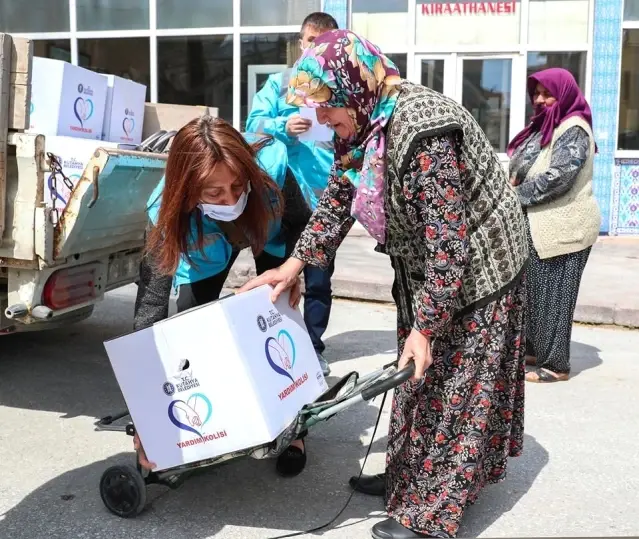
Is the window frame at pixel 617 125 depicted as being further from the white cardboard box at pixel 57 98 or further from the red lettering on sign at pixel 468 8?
the white cardboard box at pixel 57 98

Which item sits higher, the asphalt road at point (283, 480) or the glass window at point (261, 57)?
the glass window at point (261, 57)

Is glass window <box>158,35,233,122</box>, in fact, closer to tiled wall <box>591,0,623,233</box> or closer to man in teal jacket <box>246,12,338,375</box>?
tiled wall <box>591,0,623,233</box>

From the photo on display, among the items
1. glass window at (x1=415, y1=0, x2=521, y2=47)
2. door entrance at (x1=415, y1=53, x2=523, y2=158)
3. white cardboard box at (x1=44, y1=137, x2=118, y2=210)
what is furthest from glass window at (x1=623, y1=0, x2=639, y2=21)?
white cardboard box at (x1=44, y1=137, x2=118, y2=210)

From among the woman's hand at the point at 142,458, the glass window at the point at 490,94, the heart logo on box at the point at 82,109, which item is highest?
the glass window at the point at 490,94

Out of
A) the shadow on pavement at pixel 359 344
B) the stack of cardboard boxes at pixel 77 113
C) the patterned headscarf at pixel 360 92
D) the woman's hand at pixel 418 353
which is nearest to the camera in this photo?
the patterned headscarf at pixel 360 92

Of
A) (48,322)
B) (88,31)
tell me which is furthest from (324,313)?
(88,31)

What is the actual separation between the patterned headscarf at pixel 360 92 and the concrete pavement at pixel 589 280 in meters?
4.19

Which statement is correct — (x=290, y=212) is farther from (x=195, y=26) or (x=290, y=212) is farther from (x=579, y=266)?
(x=195, y=26)

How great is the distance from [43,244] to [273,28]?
819cm

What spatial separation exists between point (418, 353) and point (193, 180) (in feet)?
3.22

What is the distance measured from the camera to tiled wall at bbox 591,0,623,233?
998cm

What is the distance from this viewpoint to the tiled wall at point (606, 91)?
32.7ft

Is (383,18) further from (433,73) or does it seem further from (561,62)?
(561,62)

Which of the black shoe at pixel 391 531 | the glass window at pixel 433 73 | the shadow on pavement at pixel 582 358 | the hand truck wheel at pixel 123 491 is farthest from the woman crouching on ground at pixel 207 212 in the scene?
the glass window at pixel 433 73
